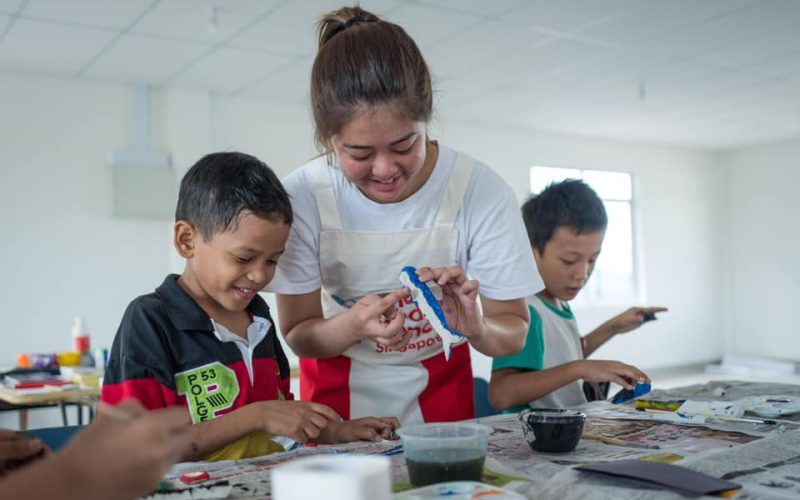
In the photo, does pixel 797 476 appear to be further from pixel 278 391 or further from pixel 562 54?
pixel 562 54

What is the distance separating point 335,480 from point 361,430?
799mm

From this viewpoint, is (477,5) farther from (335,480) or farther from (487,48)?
(335,480)

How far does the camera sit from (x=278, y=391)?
161 centimetres

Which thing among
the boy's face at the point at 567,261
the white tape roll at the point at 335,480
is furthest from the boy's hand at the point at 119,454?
the boy's face at the point at 567,261

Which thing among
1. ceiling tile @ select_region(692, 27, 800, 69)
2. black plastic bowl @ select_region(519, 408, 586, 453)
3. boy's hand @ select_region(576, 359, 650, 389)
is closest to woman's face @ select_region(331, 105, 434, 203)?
black plastic bowl @ select_region(519, 408, 586, 453)

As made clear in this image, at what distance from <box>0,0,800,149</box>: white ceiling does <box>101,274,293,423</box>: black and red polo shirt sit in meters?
2.41

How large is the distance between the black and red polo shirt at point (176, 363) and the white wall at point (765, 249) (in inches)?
359

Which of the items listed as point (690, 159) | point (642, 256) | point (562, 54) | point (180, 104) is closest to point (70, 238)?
point (180, 104)

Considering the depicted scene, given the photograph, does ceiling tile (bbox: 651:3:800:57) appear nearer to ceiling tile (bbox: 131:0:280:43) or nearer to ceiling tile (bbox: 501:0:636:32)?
ceiling tile (bbox: 501:0:636:32)

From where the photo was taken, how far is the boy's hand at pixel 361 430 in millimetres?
Result: 1347

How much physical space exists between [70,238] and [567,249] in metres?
4.34

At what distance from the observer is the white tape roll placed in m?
0.58

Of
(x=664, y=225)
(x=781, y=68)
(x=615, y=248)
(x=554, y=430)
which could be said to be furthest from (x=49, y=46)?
(x=664, y=225)

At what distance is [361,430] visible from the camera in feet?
4.49
